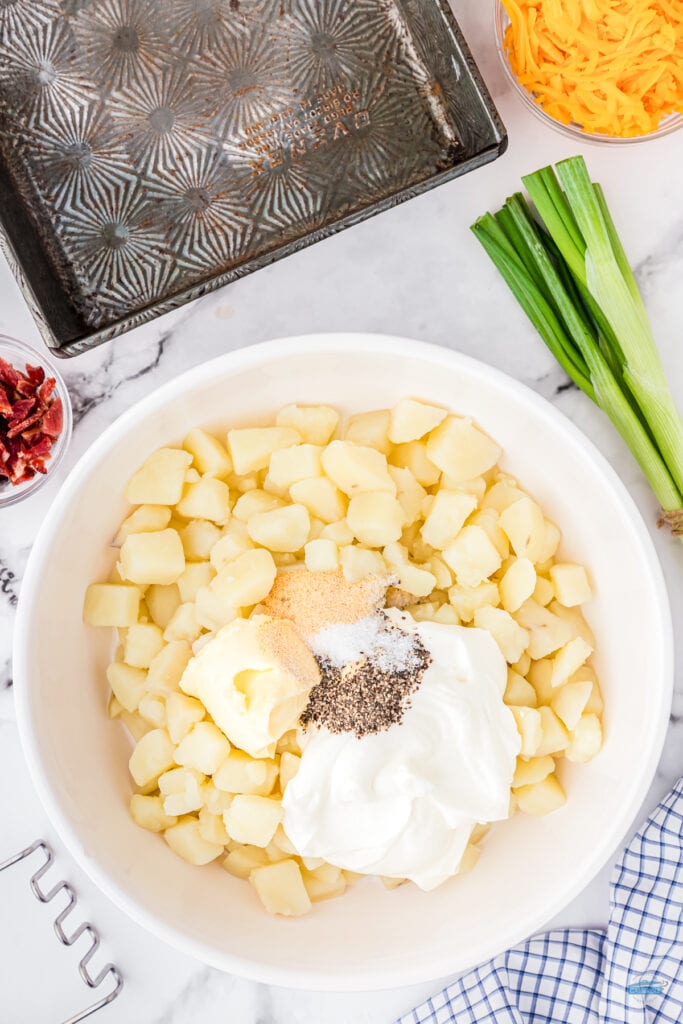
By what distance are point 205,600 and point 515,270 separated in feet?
2.52

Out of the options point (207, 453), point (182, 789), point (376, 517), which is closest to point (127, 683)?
point (182, 789)

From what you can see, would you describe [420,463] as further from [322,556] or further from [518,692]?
[518,692]

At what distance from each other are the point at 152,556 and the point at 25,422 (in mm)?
319

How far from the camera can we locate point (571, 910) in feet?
5.74

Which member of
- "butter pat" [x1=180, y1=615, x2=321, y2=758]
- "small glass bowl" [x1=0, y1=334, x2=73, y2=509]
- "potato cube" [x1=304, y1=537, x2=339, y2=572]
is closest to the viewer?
"butter pat" [x1=180, y1=615, x2=321, y2=758]

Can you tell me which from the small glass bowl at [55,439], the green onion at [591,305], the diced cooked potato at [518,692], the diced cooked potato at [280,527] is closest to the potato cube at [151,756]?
the diced cooked potato at [280,527]

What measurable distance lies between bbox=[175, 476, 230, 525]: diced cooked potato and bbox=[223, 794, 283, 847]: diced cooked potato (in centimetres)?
46

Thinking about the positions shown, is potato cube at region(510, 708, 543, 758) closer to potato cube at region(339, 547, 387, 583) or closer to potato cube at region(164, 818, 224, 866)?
potato cube at region(339, 547, 387, 583)

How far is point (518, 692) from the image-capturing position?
5.03 feet

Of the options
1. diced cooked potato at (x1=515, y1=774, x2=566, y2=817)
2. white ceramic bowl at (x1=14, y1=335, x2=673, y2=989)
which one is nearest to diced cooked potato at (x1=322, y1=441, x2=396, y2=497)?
white ceramic bowl at (x1=14, y1=335, x2=673, y2=989)

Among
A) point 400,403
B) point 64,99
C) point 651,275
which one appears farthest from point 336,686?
point 64,99

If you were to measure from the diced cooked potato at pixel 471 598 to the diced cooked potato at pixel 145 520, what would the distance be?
507 millimetres

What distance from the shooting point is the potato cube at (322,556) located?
1487 millimetres

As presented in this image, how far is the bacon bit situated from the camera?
155 cm
